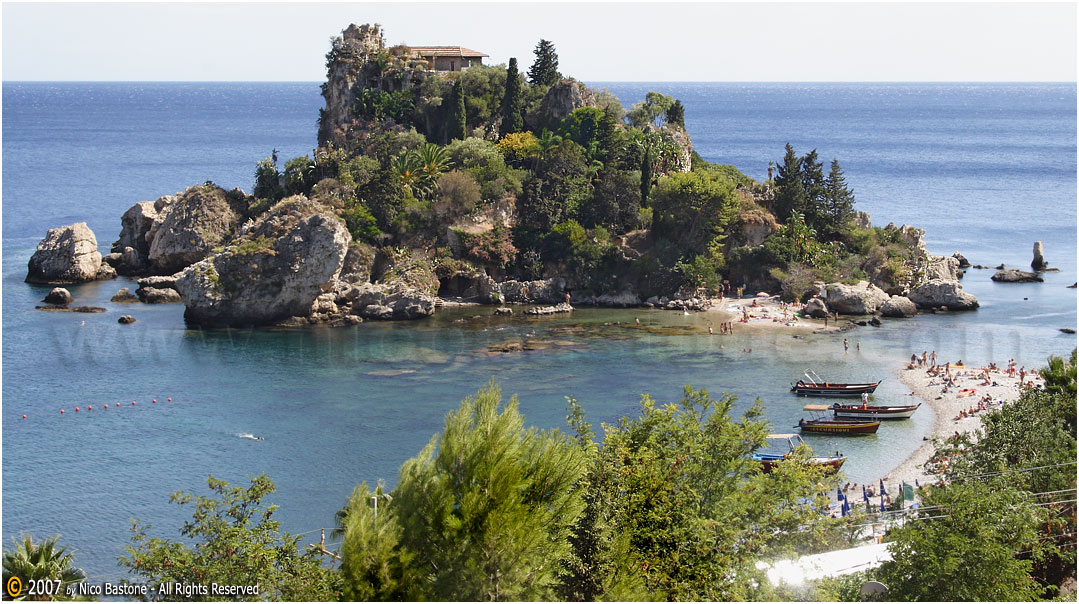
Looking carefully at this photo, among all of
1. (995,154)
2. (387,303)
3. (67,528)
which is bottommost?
(67,528)

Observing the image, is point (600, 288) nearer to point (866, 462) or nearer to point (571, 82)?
point (571, 82)

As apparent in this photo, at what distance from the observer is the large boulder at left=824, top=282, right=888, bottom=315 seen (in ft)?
210

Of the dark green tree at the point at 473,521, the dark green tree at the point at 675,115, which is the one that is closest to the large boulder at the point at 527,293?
the dark green tree at the point at 675,115

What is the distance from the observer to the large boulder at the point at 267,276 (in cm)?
6169

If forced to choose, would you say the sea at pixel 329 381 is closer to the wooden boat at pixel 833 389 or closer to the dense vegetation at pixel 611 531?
the wooden boat at pixel 833 389

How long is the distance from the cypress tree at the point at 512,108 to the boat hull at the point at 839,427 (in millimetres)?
39543

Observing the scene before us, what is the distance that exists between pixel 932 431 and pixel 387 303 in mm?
32136

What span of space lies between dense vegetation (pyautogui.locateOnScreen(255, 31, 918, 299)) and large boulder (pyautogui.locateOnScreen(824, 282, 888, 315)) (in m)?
1.79

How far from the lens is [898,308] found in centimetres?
6378

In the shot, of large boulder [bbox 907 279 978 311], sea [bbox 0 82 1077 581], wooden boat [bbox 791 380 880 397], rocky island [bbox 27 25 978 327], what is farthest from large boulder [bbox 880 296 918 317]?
wooden boat [bbox 791 380 880 397]

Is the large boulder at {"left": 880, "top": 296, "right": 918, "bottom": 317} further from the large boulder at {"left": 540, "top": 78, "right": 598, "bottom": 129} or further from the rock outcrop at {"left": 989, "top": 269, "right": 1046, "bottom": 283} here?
the large boulder at {"left": 540, "top": 78, "right": 598, "bottom": 129}

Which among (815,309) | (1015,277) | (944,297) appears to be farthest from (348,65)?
(1015,277)

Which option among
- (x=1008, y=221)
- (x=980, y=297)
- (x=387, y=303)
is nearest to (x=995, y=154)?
(x=1008, y=221)

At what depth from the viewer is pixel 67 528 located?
3650cm
